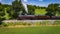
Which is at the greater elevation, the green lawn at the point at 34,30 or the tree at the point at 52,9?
the tree at the point at 52,9

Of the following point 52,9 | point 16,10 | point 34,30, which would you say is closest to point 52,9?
point 52,9

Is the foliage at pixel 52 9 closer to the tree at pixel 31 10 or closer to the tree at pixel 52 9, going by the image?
the tree at pixel 52 9

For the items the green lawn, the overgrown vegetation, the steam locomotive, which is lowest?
the green lawn

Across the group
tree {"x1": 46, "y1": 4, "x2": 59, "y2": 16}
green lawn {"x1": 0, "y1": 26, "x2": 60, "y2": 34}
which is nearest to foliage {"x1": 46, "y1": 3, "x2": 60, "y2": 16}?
tree {"x1": 46, "y1": 4, "x2": 59, "y2": 16}

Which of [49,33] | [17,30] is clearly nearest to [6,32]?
[17,30]

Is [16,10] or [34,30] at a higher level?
[16,10]

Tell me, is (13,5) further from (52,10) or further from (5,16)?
(52,10)

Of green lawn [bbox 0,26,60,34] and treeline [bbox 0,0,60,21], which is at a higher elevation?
treeline [bbox 0,0,60,21]

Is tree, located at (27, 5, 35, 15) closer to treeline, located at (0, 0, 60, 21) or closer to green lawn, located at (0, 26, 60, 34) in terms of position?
treeline, located at (0, 0, 60, 21)

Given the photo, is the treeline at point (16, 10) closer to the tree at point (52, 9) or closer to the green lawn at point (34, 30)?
the tree at point (52, 9)

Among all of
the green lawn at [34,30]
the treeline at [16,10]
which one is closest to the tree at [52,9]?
the treeline at [16,10]

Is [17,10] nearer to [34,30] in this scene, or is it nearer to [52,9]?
[34,30]

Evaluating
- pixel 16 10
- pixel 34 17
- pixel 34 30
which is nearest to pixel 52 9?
pixel 34 17

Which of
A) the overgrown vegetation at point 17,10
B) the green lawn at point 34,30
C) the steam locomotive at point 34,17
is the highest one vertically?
the overgrown vegetation at point 17,10
